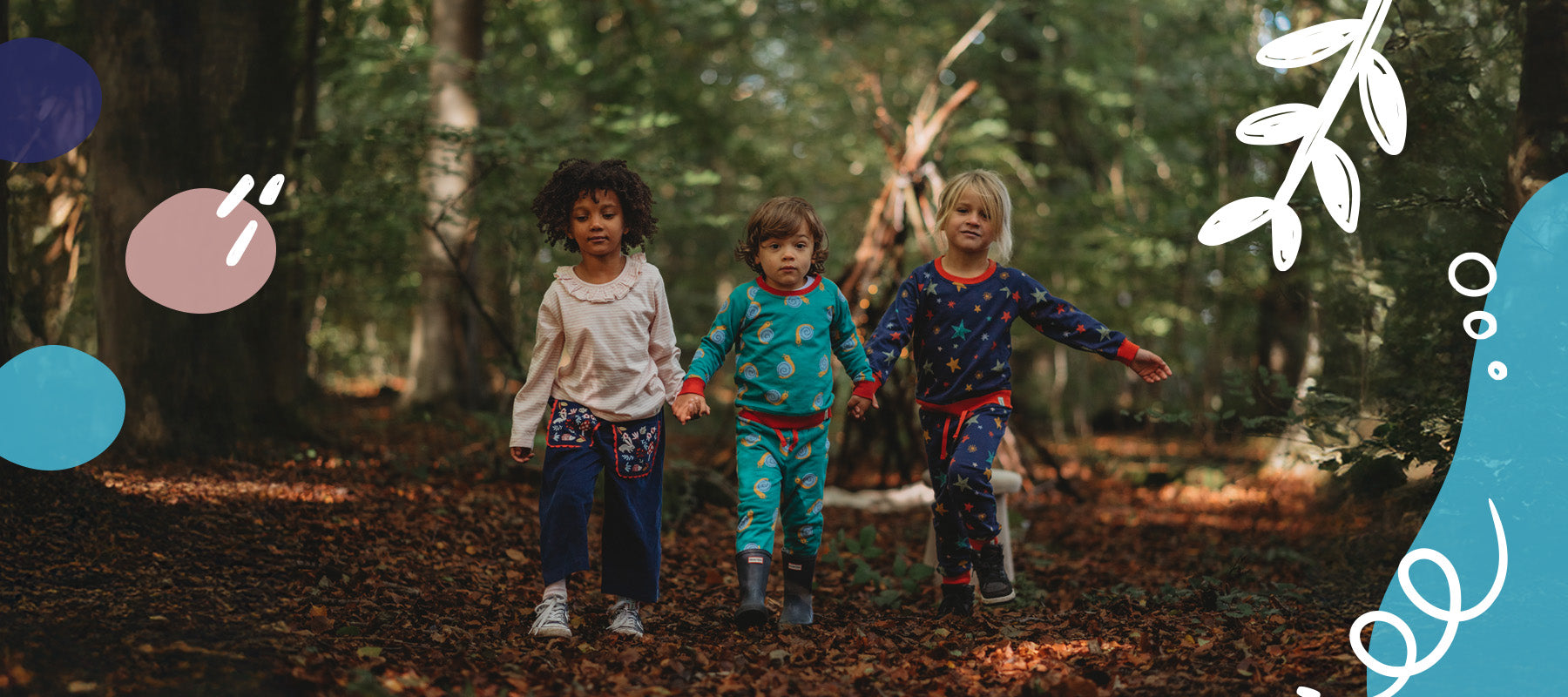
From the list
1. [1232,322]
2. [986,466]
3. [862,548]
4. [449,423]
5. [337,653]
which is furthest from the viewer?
[1232,322]

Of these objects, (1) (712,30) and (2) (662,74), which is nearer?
(2) (662,74)

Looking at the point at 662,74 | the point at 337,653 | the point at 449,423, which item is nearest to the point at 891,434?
the point at 449,423

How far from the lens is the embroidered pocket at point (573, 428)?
138 inches

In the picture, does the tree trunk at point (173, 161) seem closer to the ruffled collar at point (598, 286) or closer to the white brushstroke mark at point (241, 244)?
the white brushstroke mark at point (241, 244)

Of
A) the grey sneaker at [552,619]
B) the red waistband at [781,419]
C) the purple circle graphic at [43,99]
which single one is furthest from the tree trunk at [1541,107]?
the purple circle graphic at [43,99]

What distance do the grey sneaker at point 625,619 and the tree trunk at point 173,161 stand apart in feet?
10.4

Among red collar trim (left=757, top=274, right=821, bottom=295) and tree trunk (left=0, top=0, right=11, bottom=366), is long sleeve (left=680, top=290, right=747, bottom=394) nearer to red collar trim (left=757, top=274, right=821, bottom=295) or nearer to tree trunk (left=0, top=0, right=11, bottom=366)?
red collar trim (left=757, top=274, right=821, bottom=295)

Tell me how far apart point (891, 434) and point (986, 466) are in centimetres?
320

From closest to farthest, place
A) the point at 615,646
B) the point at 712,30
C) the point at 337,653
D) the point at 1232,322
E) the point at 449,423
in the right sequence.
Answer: the point at 337,653 < the point at 615,646 < the point at 449,423 < the point at 1232,322 < the point at 712,30

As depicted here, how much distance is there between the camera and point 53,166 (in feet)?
21.7

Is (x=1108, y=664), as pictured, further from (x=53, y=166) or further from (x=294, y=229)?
(x=53, y=166)

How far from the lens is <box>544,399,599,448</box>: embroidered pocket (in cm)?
352

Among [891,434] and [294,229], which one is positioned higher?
[294,229]

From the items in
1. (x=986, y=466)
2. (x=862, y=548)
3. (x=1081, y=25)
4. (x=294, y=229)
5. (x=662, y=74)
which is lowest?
(x=862, y=548)
